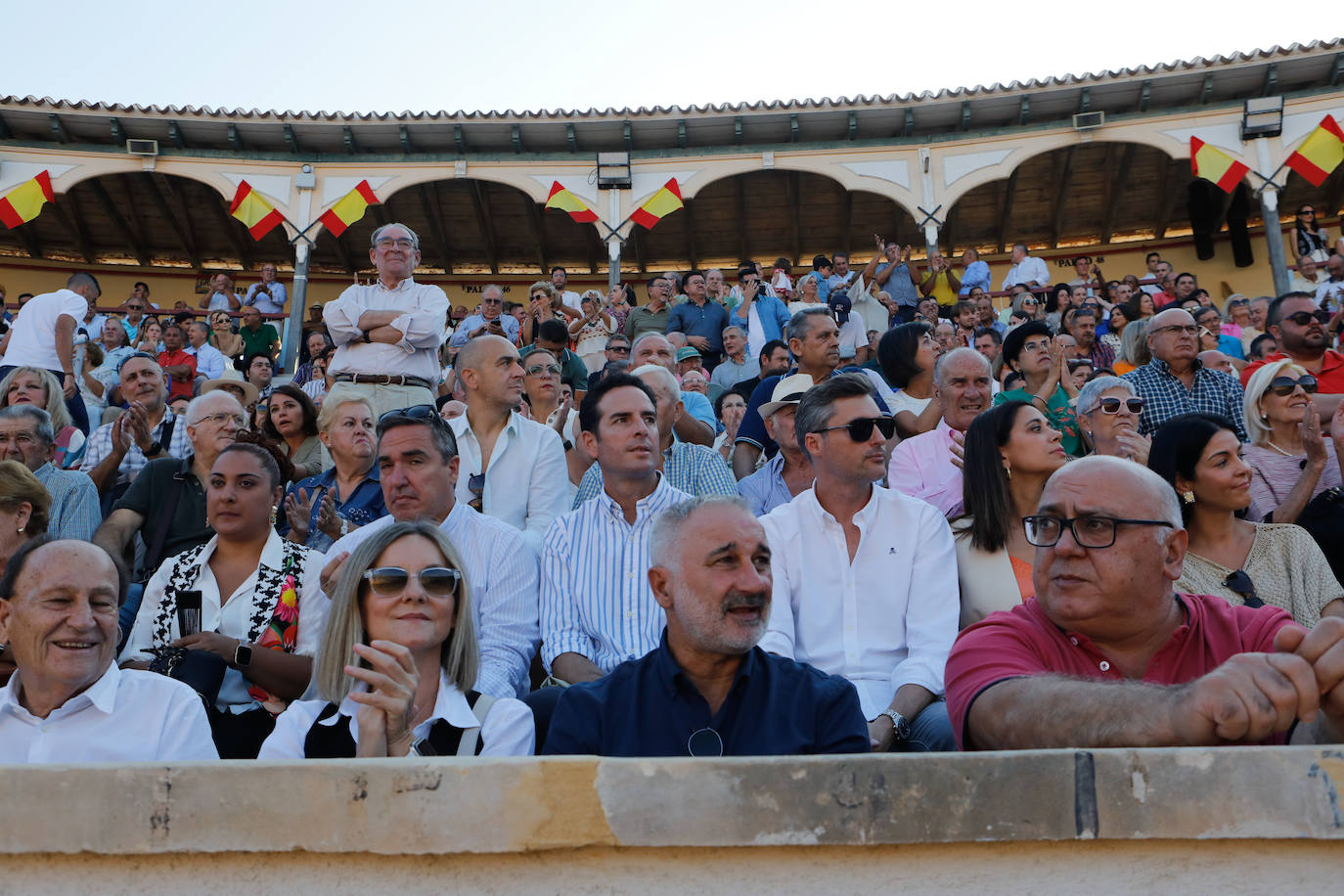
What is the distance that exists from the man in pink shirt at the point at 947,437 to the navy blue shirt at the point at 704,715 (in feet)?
7.66

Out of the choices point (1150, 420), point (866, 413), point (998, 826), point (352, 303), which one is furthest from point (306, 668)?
point (1150, 420)

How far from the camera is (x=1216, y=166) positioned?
13562 millimetres

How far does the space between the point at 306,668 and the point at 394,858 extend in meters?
1.83

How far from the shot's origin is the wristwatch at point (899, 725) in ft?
9.71

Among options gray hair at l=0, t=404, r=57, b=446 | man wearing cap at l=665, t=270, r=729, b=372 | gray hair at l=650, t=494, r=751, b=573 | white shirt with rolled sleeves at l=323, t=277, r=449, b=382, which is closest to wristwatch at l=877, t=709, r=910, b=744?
gray hair at l=650, t=494, r=751, b=573

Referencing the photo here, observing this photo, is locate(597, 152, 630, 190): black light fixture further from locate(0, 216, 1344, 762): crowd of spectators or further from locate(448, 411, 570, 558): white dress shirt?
locate(448, 411, 570, 558): white dress shirt

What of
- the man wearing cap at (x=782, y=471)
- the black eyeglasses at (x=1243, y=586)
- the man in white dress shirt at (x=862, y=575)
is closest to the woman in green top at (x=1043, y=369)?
the man wearing cap at (x=782, y=471)

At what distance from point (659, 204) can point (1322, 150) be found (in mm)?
8025

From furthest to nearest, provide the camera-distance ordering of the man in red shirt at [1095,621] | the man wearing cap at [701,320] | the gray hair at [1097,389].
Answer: the man wearing cap at [701,320], the gray hair at [1097,389], the man in red shirt at [1095,621]

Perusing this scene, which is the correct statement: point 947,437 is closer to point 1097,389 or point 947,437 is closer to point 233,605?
point 1097,389

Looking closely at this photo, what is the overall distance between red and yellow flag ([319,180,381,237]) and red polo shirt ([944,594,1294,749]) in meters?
13.1

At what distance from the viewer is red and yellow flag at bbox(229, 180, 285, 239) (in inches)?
558

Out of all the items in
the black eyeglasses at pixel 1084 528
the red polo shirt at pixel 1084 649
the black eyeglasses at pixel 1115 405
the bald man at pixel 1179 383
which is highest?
the bald man at pixel 1179 383

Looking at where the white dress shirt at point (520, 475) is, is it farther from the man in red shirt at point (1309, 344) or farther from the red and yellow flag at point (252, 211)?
the red and yellow flag at point (252, 211)
